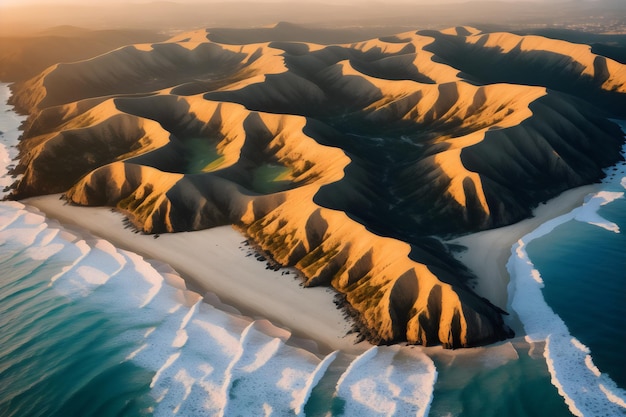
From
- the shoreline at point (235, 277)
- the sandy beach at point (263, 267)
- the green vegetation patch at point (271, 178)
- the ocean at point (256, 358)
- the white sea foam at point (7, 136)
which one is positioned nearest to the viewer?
the ocean at point (256, 358)

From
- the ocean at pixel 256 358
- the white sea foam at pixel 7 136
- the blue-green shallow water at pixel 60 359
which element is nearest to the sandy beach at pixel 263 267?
the ocean at pixel 256 358

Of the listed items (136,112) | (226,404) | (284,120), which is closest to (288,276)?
(226,404)

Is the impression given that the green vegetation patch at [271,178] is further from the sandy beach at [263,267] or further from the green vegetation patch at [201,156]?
the sandy beach at [263,267]

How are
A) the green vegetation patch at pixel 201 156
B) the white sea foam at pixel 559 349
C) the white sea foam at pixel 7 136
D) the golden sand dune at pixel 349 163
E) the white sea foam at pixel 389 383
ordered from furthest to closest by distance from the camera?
the white sea foam at pixel 7 136, the green vegetation patch at pixel 201 156, the golden sand dune at pixel 349 163, the white sea foam at pixel 389 383, the white sea foam at pixel 559 349

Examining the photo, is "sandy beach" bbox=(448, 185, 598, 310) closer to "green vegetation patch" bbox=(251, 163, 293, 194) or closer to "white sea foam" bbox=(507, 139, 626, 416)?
"white sea foam" bbox=(507, 139, 626, 416)

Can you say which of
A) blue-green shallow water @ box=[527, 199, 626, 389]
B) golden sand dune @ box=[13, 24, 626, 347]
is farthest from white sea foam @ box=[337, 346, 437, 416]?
blue-green shallow water @ box=[527, 199, 626, 389]

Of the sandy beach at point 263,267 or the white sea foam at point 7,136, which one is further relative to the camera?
the white sea foam at point 7,136

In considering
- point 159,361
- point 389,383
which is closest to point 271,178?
point 159,361

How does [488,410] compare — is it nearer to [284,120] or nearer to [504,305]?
[504,305]
